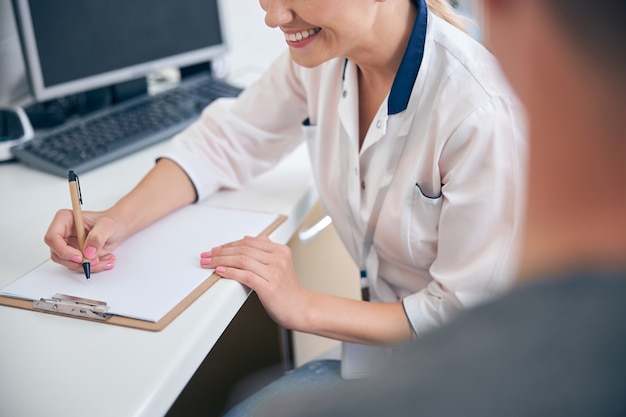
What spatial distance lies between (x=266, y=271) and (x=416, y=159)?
26 cm

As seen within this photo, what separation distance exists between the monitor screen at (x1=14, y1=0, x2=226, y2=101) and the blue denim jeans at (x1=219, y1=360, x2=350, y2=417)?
0.71m

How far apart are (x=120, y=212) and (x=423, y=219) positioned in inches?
17.0

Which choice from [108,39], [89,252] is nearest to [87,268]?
[89,252]

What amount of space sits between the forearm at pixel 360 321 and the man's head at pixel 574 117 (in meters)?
0.63

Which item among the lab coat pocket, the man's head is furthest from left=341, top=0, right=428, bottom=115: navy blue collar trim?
the man's head

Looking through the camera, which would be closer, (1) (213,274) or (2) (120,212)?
(1) (213,274)

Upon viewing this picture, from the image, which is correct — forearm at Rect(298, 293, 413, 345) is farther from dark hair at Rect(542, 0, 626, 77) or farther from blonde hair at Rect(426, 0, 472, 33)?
dark hair at Rect(542, 0, 626, 77)

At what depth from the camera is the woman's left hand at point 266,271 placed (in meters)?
0.93

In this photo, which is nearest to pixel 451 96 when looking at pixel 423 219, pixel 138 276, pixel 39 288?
pixel 423 219

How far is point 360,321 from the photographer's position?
3.32ft

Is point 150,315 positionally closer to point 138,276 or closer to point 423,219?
point 138,276

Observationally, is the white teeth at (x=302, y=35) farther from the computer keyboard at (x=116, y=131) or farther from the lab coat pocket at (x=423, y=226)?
→ the computer keyboard at (x=116, y=131)

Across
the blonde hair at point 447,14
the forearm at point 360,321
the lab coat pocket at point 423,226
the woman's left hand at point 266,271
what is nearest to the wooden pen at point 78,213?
the woman's left hand at point 266,271

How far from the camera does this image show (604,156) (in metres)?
0.35
